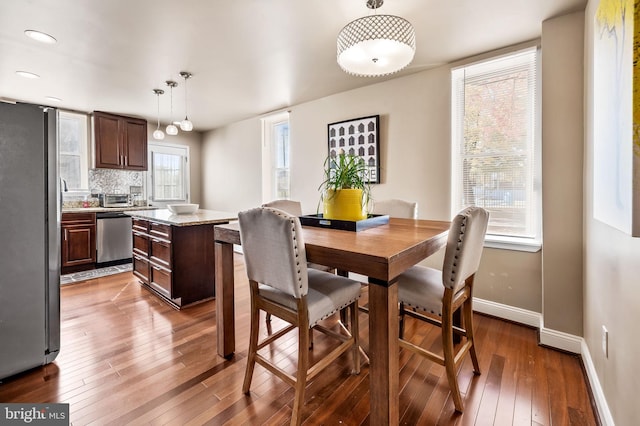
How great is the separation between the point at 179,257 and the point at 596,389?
3.15 m

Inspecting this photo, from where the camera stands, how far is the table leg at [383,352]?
45.3 inches

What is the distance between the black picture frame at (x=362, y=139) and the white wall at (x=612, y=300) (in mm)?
1788

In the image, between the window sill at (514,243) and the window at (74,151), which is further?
the window at (74,151)

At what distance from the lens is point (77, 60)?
8.73ft

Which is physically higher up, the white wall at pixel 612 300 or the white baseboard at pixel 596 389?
the white wall at pixel 612 300

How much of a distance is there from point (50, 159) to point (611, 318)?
3261 mm

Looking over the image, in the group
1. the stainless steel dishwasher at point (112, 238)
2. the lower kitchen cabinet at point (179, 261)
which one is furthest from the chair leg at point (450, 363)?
the stainless steel dishwasher at point (112, 238)

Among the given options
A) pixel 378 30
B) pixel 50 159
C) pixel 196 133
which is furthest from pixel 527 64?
pixel 196 133

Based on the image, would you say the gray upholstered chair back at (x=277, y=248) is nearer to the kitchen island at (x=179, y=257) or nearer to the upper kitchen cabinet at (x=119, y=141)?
the kitchen island at (x=179, y=257)

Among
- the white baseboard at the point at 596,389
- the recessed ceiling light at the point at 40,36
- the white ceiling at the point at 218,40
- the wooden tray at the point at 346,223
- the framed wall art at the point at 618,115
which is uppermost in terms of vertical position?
the white ceiling at the point at 218,40

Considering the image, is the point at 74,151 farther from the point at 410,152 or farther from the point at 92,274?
the point at 410,152

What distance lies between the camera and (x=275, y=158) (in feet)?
15.5

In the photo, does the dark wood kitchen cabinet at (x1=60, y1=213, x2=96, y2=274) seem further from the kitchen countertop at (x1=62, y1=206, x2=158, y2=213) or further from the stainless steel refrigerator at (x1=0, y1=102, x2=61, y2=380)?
the stainless steel refrigerator at (x1=0, y1=102, x2=61, y2=380)

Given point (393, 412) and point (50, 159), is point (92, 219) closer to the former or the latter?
point (50, 159)
